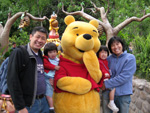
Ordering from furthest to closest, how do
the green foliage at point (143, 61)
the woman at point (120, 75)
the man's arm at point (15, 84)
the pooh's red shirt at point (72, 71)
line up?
the green foliage at point (143, 61) < the woman at point (120, 75) < the pooh's red shirt at point (72, 71) < the man's arm at point (15, 84)

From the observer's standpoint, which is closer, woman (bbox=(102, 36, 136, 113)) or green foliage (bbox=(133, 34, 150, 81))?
woman (bbox=(102, 36, 136, 113))

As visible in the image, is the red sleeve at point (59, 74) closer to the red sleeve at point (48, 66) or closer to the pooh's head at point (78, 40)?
the red sleeve at point (48, 66)

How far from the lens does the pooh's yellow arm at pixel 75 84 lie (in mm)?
2129

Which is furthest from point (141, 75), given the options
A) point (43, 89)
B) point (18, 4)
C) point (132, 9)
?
point (18, 4)

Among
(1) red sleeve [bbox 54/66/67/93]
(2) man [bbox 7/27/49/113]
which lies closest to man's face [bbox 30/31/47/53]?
(2) man [bbox 7/27/49/113]

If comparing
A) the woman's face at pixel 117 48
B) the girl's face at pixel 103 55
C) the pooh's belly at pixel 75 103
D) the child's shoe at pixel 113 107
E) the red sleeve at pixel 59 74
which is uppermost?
the woman's face at pixel 117 48

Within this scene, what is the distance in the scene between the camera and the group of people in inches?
66.0

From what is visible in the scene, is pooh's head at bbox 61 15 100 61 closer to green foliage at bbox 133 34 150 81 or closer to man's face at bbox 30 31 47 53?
man's face at bbox 30 31 47 53

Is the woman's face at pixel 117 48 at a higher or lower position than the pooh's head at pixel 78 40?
lower

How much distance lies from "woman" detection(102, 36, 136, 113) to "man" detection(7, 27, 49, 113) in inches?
39.8

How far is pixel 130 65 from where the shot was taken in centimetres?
240

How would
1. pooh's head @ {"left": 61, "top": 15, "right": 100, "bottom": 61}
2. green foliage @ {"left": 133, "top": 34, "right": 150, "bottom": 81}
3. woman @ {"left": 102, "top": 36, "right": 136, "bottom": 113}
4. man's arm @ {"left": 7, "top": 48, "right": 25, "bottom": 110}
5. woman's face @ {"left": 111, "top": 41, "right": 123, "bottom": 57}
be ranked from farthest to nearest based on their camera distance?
green foliage @ {"left": 133, "top": 34, "right": 150, "bottom": 81} → woman's face @ {"left": 111, "top": 41, "right": 123, "bottom": 57} → woman @ {"left": 102, "top": 36, "right": 136, "bottom": 113} → pooh's head @ {"left": 61, "top": 15, "right": 100, "bottom": 61} → man's arm @ {"left": 7, "top": 48, "right": 25, "bottom": 110}

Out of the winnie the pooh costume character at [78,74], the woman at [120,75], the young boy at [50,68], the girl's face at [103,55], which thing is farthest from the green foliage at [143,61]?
the young boy at [50,68]

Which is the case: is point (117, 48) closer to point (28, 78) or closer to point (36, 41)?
point (36, 41)
